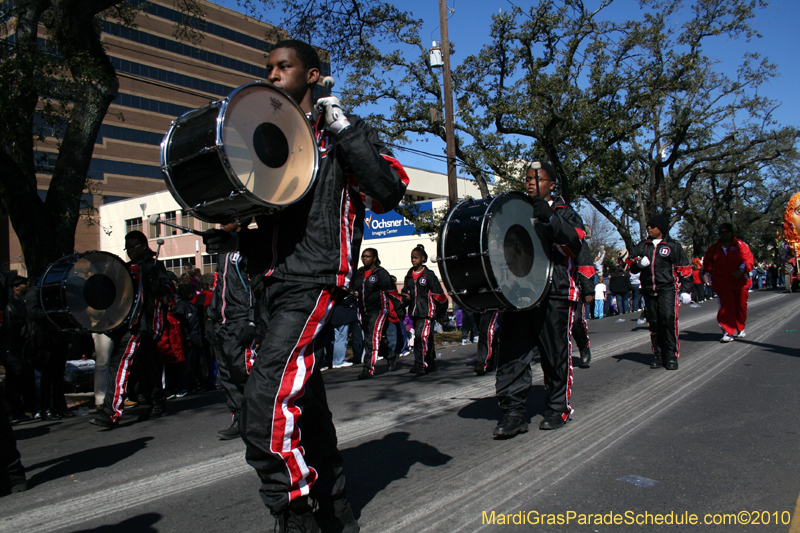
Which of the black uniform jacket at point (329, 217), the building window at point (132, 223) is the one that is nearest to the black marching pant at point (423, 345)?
the black uniform jacket at point (329, 217)

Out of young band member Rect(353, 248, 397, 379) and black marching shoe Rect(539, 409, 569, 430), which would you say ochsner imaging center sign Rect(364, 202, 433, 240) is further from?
black marching shoe Rect(539, 409, 569, 430)

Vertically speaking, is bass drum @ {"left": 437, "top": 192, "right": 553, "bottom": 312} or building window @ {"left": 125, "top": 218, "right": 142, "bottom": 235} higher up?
building window @ {"left": 125, "top": 218, "right": 142, "bottom": 235}

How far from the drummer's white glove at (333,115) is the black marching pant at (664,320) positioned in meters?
6.43

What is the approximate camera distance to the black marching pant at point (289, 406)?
2500 mm

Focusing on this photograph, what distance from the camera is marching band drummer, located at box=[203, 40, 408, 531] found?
2.53 meters

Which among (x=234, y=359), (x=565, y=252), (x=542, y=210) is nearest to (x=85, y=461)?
(x=234, y=359)

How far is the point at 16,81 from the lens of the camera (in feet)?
27.7

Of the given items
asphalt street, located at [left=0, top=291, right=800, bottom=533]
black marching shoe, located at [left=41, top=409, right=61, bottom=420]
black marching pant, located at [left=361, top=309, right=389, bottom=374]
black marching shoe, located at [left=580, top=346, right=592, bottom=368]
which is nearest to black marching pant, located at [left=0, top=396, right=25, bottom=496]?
asphalt street, located at [left=0, top=291, right=800, bottom=533]

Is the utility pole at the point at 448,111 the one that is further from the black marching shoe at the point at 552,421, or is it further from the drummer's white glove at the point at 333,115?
the drummer's white glove at the point at 333,115

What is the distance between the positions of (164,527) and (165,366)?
6.02 meters

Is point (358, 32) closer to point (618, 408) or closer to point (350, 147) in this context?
point (618, 408)

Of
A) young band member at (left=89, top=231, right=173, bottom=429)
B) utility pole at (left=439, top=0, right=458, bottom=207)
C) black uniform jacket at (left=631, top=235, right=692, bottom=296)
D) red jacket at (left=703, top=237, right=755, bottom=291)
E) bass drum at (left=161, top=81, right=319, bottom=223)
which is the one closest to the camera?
bass drum at (left=161, top=81, right=319, bottom=223)

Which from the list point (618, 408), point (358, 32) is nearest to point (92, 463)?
point (618, 408)

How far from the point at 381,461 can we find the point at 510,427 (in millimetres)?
1052
